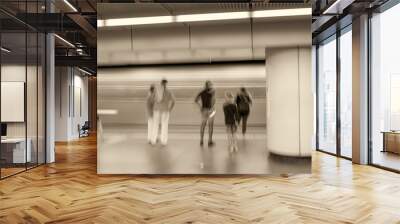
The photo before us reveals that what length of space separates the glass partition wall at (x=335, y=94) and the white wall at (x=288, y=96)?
2555 millimetres

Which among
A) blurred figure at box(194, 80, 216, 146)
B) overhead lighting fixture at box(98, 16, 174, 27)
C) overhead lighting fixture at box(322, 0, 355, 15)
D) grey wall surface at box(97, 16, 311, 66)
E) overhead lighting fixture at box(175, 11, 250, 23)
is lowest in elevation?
blurred figure at box(194, 80, 216, 146)

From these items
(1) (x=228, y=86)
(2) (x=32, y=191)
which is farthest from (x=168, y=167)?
(2) (x=32, y=191)

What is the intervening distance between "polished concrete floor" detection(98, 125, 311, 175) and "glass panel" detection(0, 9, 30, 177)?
1.63 meters

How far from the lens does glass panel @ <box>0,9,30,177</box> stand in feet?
19.8

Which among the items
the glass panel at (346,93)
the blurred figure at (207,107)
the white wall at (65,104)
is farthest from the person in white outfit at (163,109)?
the white wall at (65,104)

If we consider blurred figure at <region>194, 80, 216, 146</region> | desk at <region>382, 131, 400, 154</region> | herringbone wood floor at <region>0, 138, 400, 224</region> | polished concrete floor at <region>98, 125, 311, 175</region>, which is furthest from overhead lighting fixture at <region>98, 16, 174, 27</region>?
desk at <region>382, 131, 400, 154</region>

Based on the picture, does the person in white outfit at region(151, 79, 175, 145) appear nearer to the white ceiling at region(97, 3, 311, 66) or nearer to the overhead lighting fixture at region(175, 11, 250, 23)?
the white ceiling at region(97, 3, 311, 66)

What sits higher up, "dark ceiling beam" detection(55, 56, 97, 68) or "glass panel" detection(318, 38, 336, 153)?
"dark ceiling beam" detection(55, 56, 97, 68)

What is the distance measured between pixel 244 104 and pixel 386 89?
3010 mm

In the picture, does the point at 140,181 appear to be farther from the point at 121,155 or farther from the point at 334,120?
the point at 334,120

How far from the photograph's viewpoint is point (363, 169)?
691 centimetres

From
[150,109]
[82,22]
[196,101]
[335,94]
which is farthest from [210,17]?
[335,94]

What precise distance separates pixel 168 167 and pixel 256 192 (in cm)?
174

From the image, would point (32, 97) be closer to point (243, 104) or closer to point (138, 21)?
point (138, 21)
